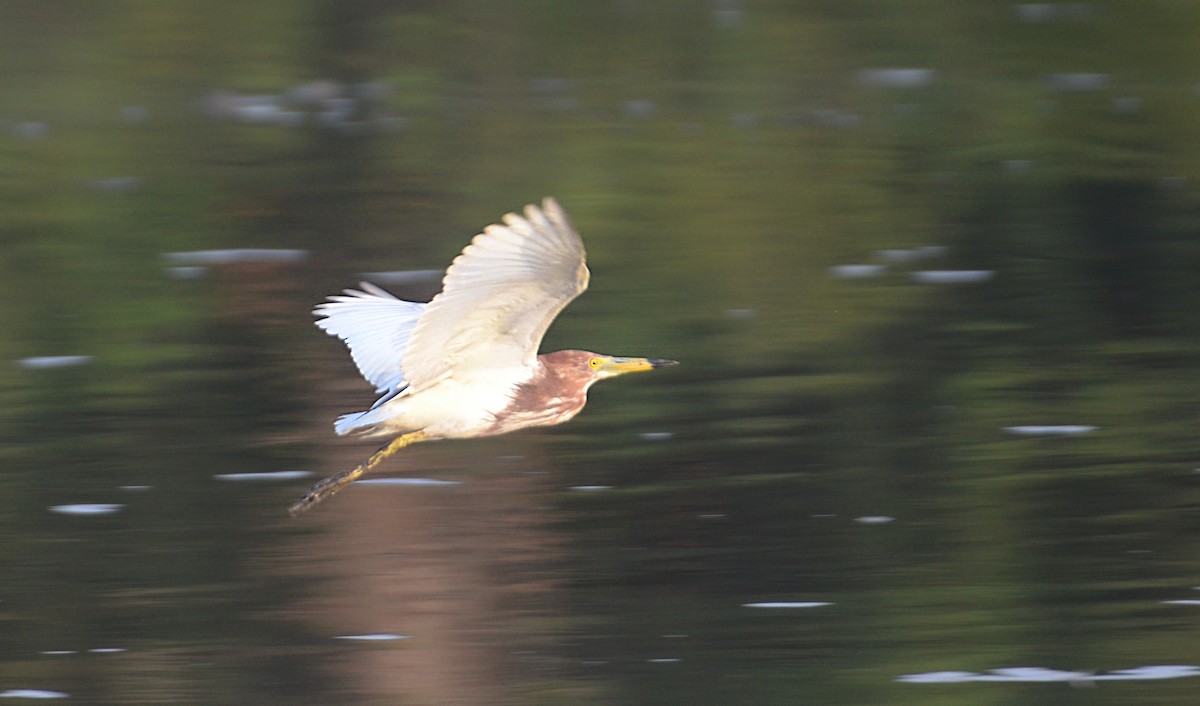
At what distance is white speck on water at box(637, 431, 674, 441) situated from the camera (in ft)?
18.8

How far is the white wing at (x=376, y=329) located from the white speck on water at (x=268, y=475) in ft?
2.87

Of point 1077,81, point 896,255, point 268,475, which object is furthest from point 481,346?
point 1077,81

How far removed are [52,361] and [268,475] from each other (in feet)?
4.43

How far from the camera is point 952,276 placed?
687 cm

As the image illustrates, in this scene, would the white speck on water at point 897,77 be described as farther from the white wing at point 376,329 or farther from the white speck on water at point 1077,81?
the white wing at point 376,329

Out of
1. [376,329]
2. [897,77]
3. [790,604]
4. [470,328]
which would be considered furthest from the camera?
[897,77]

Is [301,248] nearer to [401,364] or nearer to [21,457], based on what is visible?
[21,457]

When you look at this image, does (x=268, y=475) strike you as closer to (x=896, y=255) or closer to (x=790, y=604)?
(x=790, y=604)

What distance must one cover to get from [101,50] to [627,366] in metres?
6.00

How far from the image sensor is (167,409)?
6.04 m

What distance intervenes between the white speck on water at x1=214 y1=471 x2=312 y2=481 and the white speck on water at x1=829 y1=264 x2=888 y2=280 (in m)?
2.42

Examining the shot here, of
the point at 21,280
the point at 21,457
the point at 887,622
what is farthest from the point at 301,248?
the point at 887,622

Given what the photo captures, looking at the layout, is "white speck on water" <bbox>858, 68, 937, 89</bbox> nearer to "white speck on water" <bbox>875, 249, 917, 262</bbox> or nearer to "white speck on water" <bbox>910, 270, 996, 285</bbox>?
"white speck on water" <bbox>875, 249, 917, 262</bbox>

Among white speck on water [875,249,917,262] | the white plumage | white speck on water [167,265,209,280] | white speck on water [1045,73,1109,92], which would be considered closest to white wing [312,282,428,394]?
the white plumage
